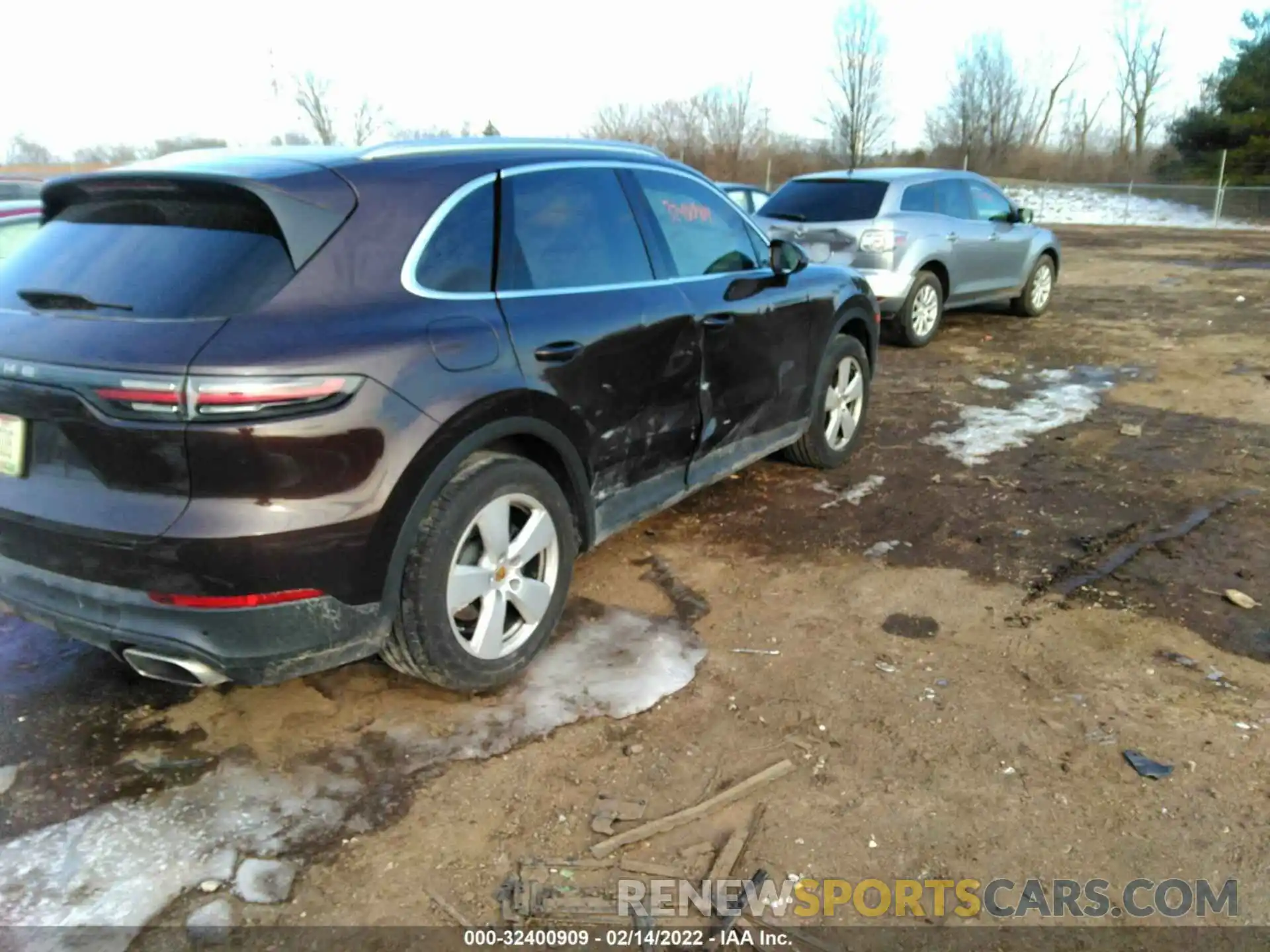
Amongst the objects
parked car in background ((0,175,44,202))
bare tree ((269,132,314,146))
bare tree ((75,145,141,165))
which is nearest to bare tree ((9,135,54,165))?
bare tree ((75,145,141,165))

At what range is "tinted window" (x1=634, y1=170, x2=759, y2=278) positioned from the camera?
418 cm

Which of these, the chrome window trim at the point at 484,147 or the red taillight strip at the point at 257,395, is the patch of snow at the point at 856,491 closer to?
the chrome window trim at the point at 484,147

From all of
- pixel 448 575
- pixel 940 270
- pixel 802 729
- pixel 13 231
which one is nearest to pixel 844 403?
pixel 802 729

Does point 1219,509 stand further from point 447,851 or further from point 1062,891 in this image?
point 447,851

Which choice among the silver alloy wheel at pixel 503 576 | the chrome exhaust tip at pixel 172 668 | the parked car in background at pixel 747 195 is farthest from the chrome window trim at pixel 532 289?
the parked car in background at pixel 747 195

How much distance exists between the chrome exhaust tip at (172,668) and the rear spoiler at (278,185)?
1194 millimetres

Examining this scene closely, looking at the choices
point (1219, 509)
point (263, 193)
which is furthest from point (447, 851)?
point (1219, 509)

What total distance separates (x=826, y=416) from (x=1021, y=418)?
221 centimetres

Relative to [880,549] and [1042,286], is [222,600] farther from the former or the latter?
[1042,286]

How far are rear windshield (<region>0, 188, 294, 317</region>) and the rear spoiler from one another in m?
0.03

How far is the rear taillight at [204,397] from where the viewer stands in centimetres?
249

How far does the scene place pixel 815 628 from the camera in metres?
3.82

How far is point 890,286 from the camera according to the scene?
9.22m

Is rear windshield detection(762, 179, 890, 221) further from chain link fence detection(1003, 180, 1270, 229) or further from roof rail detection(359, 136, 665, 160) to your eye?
chain link fence detection(1003, 180, 1270, 229)
